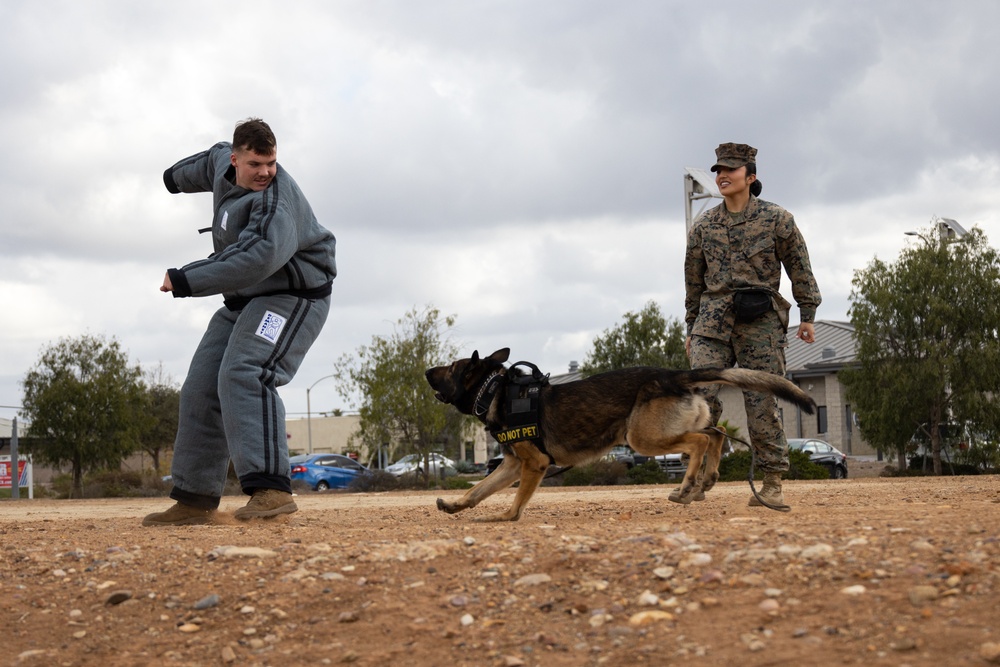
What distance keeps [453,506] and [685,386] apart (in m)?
1.74

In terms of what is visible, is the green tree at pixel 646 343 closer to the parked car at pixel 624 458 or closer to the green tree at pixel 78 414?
the parked car at pixel 624 458

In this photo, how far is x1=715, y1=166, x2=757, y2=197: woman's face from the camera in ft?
22.9

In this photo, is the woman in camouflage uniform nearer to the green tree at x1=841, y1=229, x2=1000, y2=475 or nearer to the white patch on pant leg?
the white patch on pant leg

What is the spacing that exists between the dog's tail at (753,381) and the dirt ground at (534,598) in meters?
1.48

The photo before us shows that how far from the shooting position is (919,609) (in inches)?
125

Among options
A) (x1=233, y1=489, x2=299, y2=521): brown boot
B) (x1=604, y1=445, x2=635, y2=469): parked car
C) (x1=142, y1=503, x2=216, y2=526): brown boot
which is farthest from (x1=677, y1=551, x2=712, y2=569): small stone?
(x1=604, y1=445, x2=635, y2=469): parked car

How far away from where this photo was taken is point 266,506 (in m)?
6.35

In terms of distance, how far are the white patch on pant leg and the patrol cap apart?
2.98 metres

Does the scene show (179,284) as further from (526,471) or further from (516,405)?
(526,471)

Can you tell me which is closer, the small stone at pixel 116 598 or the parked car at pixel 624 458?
the small stone at pixel 116 598

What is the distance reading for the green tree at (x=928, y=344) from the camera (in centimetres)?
2406

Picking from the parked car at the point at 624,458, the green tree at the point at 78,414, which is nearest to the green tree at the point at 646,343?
the parked car at the point at 624,458

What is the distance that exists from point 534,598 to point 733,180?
4030mm

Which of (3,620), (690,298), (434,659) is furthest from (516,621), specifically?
(690,298)
